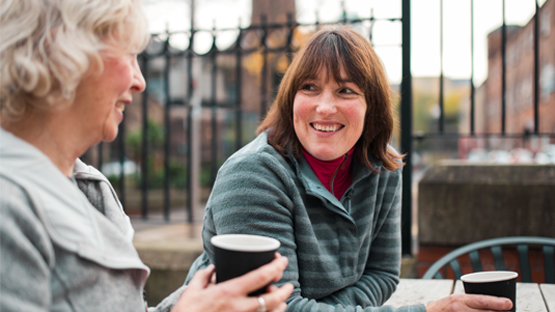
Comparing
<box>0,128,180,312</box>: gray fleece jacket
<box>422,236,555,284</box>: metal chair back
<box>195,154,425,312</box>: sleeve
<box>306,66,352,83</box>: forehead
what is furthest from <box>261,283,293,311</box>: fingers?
<box>422,236,555,284</box>: metal chair back

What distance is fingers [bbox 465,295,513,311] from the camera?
1.16 metres

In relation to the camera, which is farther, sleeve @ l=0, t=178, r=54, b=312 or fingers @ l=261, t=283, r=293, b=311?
fingers @ l=261, t=283, r=293, b=311

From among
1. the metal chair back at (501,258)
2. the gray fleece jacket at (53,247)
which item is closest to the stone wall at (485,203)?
the metal chair back at (501,258)

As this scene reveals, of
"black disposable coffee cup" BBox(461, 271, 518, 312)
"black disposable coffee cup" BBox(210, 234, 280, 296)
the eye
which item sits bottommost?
"black disposable coffee cup" BBox(461, 271, 518, 312)

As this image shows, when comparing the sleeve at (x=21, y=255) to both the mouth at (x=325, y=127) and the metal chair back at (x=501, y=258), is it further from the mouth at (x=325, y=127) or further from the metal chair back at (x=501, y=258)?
the metal chair back at (x=501, y=258)

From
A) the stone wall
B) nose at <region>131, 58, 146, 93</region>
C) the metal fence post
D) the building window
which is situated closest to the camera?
nose at <region>131, 58, 146, 93</region>

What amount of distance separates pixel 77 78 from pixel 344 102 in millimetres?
1011

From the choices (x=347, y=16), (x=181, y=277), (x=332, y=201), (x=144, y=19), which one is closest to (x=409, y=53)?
(x=347, y=16)

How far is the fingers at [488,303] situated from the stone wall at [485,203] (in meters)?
1.86

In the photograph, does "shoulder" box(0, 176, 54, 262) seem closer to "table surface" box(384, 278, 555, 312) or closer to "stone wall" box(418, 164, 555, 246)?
"table surface" box(384, 278, 555, 312)

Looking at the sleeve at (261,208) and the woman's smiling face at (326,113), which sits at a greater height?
the woman's smiling face at (326,113)

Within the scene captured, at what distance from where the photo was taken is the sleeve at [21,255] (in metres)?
0.69

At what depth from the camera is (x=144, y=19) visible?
0.96 meters

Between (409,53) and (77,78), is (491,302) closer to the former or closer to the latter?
(77,78)
